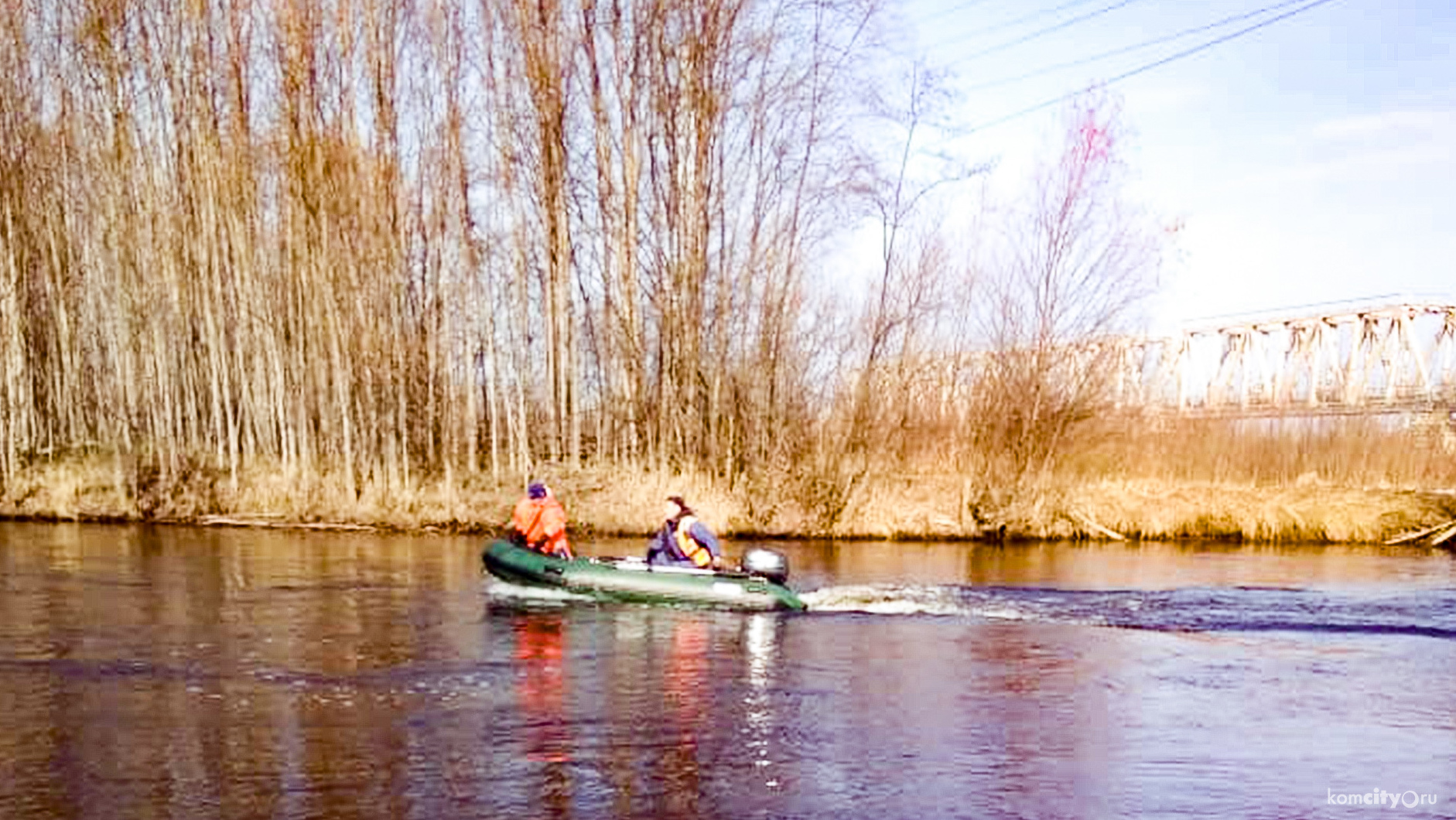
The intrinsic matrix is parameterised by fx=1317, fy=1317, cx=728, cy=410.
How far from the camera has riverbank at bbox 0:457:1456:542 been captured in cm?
2745

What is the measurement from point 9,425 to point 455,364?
1059cm

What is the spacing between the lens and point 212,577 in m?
19.7

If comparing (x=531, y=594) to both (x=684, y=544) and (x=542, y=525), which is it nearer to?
(x=542, y=525)

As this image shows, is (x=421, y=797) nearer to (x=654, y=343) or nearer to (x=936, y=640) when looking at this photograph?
(x=936, y=640)

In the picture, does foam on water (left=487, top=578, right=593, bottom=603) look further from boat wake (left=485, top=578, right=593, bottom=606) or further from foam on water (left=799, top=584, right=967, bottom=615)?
foam on water (left=799, top=584, right=967, bottom=615)

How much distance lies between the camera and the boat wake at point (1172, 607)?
1744 centimetres

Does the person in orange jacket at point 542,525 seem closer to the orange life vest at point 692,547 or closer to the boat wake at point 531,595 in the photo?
the boat wake at point 531,595

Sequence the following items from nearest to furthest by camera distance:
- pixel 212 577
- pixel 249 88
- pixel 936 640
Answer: pixel 936 640 < pixel 212 577 < pixel 249 88

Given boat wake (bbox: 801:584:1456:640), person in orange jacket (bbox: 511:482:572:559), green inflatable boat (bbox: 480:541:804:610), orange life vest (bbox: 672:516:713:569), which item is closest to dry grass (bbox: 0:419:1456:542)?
boat wake (bbox: 801:584:1456:640)

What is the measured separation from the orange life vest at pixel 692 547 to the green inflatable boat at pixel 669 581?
1.29 feet

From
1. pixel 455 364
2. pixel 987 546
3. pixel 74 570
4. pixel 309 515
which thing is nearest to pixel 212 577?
pixel 74 570

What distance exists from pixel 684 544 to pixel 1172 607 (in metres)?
6.99

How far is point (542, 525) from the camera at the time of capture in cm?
1817

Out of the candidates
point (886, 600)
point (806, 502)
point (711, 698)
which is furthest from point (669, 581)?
point (806, 502)
